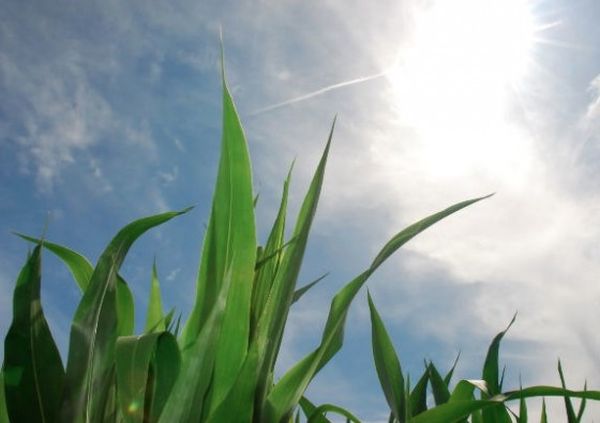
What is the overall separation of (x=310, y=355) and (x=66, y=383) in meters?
0.28

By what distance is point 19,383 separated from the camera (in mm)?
624

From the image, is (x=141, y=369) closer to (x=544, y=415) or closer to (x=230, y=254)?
(x=230, y=254)

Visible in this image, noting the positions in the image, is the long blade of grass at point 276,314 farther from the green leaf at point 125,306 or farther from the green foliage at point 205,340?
the green leaf at point 125,306

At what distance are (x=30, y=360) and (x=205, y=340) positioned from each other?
19 cm

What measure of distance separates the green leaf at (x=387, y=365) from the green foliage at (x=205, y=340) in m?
0.18

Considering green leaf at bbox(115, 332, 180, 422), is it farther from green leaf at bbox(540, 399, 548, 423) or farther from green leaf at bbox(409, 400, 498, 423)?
green leaf at bbox(540, 399, 548, 423)

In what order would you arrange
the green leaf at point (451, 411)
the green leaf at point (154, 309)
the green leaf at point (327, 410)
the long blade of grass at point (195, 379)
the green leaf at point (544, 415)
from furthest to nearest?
the green leaf at point (544, 415) → the green leaf at point (154, 309) → the green leaf at point (327, 410) → the green leaf at point (451, 411) → the long blade of grass at point (195, 379)

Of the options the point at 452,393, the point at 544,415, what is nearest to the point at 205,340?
the point at 452,393

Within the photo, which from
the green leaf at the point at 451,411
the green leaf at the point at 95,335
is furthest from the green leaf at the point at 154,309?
the green leaf at the point at 451,411

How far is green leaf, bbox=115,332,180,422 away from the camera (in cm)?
63

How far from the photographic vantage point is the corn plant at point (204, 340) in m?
0.62

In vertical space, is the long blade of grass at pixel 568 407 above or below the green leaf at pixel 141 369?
above

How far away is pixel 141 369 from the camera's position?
0.64 metres

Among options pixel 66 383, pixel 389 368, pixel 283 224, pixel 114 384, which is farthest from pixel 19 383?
pixel 389 368
